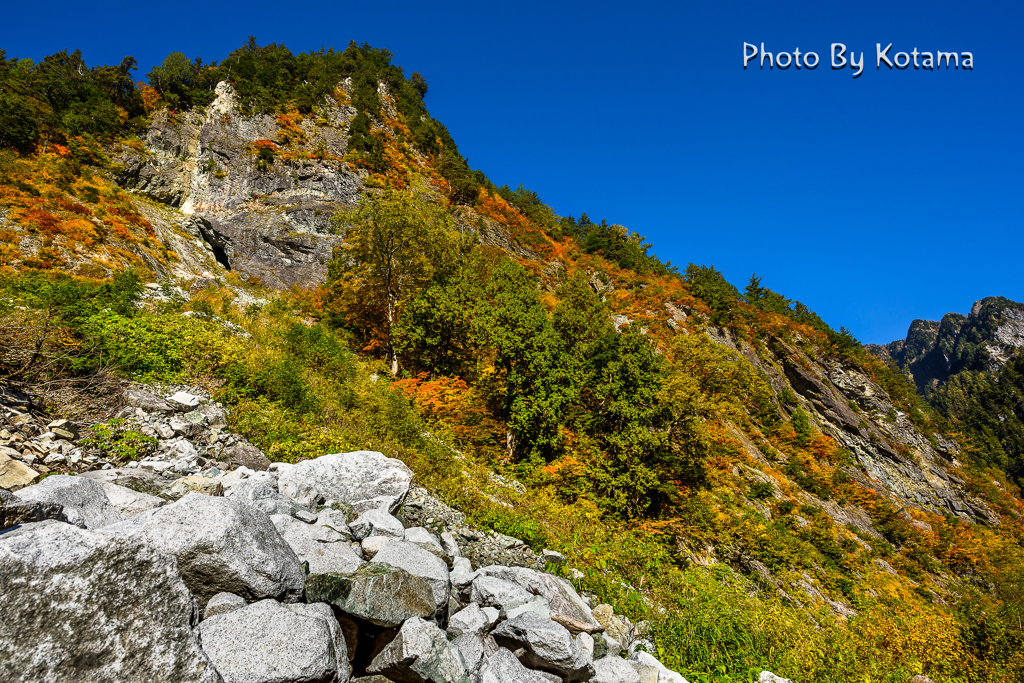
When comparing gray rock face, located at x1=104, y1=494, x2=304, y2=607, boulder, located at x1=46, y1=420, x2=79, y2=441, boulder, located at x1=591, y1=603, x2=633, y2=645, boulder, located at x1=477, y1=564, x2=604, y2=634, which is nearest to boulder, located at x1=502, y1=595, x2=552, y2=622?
boulder, located at x1=477, y1=564, x2=604, y2=634

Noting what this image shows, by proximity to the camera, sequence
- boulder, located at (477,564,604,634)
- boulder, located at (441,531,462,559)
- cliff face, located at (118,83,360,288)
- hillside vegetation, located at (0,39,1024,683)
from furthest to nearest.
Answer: cliff face, located at (118,83,360,288)
hillside vegetation, located at (0,39,1024,683)
boulder, located at (441,531,462,559)
boulder, located at (477,564,604,634)

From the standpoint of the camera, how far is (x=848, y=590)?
16891 millimetres

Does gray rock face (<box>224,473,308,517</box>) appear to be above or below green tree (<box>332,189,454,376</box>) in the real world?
below

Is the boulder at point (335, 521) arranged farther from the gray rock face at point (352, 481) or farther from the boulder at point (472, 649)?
the boulder at point (472, 649)

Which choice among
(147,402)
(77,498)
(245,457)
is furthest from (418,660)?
(147,402)

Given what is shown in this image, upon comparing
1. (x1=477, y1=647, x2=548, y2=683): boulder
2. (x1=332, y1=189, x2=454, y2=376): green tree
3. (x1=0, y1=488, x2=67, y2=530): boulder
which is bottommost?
(x1=477, y1=647, x2=548, y2=683): boulder

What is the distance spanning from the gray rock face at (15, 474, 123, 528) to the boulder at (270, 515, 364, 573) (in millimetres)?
1491

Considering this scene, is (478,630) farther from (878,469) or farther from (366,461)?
(878,469)

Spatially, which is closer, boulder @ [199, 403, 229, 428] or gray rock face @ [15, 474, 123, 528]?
gray rock face @ [15, 474, 123, 528]

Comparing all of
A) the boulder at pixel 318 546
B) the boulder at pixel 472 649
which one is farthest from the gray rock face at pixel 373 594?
the boulder at pixel 472 649

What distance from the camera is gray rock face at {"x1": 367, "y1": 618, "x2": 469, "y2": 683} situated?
3.59 meters

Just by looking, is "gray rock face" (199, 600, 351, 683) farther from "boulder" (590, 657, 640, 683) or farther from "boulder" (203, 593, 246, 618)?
"boulder" (590, 657, 640, 683)

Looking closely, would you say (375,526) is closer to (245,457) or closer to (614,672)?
(245,457)

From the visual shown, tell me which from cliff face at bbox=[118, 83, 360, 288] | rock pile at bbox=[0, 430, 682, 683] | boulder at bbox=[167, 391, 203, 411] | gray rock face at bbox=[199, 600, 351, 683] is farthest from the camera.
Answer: cliff face at bbox=[118, 83, 360, 288]
